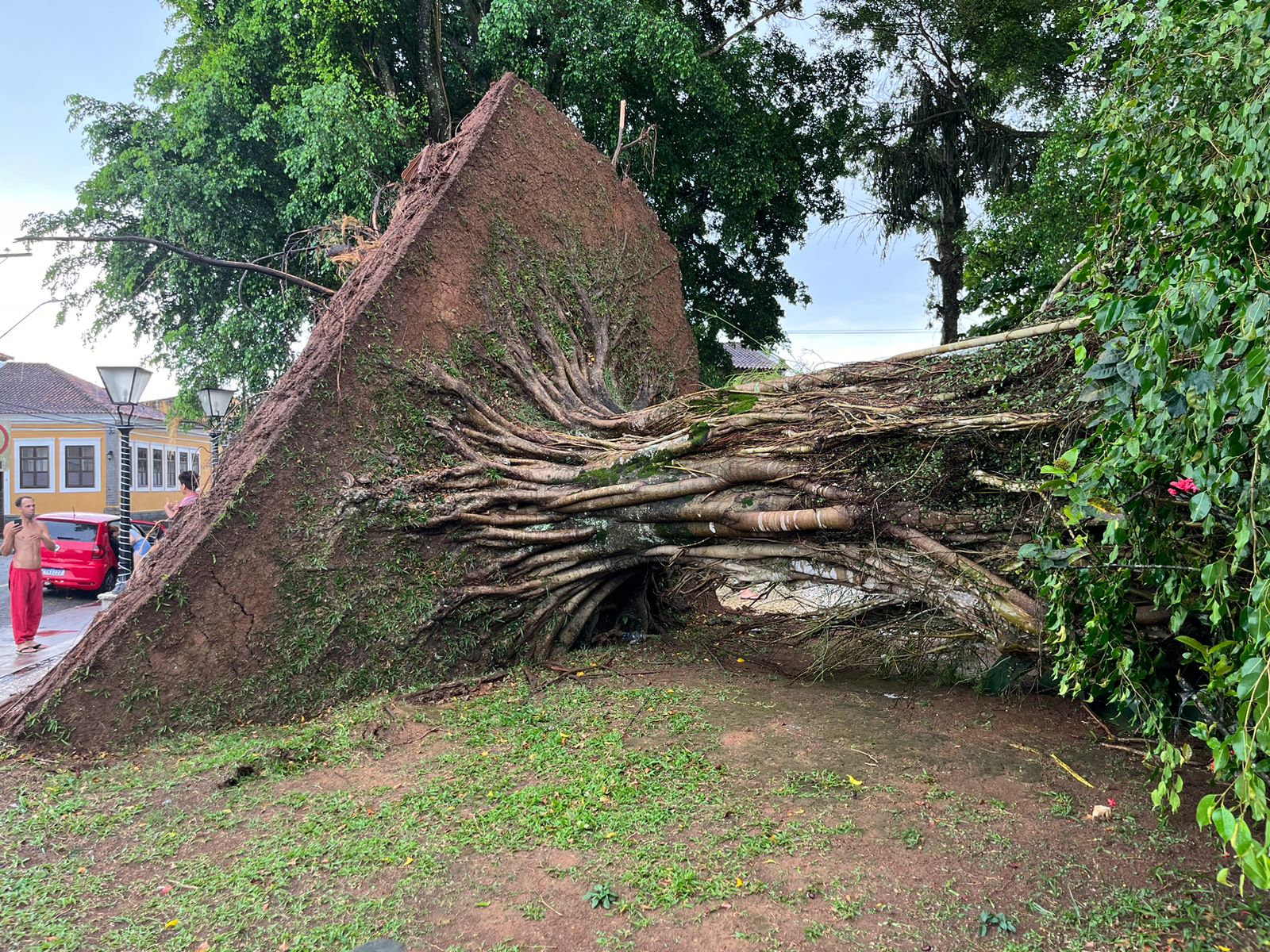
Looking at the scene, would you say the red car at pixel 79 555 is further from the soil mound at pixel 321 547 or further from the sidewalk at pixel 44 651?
the soil mound at pixel 321 547

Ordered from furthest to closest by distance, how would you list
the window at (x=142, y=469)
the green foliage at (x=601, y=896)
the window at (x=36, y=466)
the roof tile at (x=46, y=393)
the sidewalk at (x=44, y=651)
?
the window at (x=142, y=469) < the roof tile at (x=46, y=393) < the window at (x=36, y=466) < the sidewalk at (x=44, y=651) < the green foliage at (x=601, y=896)

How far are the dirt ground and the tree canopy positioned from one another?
7971 mm

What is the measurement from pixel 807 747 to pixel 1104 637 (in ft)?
6.00

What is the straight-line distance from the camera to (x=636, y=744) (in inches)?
191

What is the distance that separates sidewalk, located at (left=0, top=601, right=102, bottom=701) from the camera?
739 cm

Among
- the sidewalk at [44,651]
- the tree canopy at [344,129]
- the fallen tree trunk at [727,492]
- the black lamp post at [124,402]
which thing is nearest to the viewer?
the fallen tree trunk at [727,492]

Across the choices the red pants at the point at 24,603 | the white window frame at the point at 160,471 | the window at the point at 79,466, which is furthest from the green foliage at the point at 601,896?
the white window frame at the point at 160,471

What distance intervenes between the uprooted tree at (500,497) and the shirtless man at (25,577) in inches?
169

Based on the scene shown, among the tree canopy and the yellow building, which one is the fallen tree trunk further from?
the yellow building

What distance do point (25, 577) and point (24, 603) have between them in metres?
0.30

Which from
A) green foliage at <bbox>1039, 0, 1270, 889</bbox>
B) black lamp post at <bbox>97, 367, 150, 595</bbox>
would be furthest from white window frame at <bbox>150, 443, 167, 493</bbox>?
green foliage at <bbox>1039, 0, 1270, 889</bbox>

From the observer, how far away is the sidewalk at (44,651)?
291 inches

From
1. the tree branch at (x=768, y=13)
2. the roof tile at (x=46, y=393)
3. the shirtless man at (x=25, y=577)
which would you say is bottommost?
the shirtless man at (x=25, y=577)

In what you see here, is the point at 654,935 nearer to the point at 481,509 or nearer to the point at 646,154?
the point at 481,509
